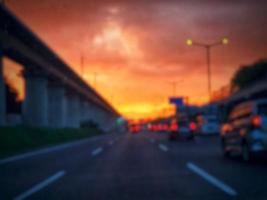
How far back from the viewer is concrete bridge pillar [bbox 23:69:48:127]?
39.4m

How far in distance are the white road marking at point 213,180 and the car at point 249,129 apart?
6.24 ft

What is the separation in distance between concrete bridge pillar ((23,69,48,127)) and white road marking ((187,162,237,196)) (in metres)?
28.0

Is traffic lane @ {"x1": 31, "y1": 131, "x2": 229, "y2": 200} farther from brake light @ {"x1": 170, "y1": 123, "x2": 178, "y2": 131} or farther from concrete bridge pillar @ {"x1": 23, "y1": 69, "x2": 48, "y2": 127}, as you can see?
Result: concrete bridge pillar @ {"x1": 23, "y1": 69, "x2": 48, "y2": 127}

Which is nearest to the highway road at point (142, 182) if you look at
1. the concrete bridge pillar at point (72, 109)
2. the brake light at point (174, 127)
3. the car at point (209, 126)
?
the brake light at point (174, 127)

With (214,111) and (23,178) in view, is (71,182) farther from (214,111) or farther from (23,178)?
(214,111)

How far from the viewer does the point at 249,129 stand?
13.8m

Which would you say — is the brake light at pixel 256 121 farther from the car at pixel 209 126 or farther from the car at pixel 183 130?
the car at pixel 209 126

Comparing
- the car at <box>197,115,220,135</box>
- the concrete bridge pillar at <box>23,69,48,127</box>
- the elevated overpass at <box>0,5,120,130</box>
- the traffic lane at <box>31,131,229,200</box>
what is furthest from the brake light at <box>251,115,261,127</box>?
the car at <box>197,115,220,135</box>

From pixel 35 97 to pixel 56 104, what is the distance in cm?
1268

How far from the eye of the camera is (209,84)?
53188 millimetres

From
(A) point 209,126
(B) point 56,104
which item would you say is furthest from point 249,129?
(B) point 56,104

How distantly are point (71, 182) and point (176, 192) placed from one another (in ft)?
9.95

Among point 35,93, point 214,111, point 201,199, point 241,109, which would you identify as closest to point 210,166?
point 241,109

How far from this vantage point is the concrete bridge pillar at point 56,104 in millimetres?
52000
